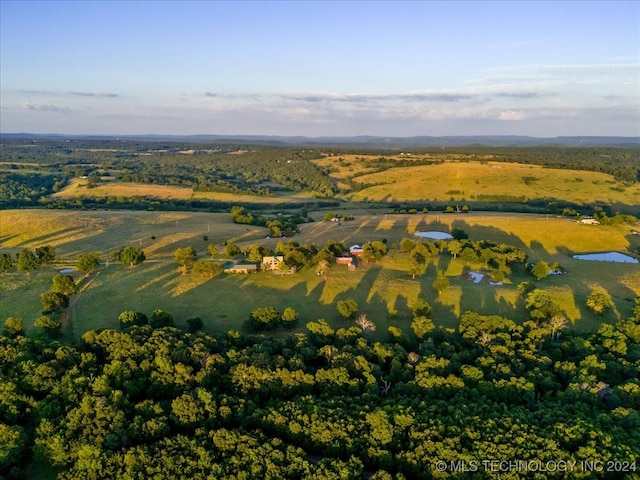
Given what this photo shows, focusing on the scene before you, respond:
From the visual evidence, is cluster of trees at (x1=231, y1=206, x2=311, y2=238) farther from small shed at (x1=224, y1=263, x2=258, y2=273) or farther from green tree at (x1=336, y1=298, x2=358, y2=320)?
green tree at (x1=336, y1=298, x2=358, y2=320)

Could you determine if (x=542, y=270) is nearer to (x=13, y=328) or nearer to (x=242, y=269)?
(x=242, y=269)

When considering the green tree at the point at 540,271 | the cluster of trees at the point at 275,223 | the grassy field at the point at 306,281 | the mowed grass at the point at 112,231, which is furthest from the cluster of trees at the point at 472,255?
the mowed grass at the point at 112,231

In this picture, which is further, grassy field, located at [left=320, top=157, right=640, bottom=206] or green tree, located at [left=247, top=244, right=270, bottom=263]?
grassy field, located at [left=320, top=157, right=640, bottom=206]

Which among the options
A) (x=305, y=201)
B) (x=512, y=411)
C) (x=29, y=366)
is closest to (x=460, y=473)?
(x=512, y=411)

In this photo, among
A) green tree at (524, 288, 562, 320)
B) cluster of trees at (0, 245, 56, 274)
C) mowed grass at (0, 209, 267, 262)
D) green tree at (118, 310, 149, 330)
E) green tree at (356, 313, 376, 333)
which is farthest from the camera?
mowed grass at (0, 209, 267, 262)

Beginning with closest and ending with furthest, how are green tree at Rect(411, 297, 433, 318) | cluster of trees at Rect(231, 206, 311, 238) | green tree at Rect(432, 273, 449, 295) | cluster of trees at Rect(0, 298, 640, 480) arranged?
cluster of trees at Rect(0, 298, 640, 480) → green tree at Rect(411, 297, 433, 318) → green tree at Rect(432, 273, 449, 295) → cluster of trees at Rect(231, 206, 311, 238)

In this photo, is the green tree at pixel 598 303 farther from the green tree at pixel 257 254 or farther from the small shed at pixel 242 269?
the green tree at pixel 257 254

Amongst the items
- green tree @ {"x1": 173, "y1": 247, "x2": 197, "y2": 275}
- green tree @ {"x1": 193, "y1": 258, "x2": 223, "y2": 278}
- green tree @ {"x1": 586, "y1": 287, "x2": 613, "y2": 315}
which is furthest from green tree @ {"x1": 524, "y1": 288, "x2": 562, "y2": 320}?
green tree @ {"x1": 173, "y1": 247, "x2": 197, "y2": 275}

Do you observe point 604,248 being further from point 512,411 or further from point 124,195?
point 124,195

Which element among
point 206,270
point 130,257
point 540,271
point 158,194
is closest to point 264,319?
point 206,270
